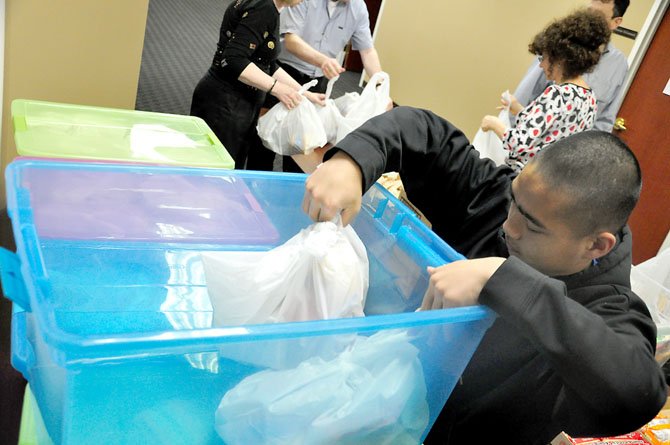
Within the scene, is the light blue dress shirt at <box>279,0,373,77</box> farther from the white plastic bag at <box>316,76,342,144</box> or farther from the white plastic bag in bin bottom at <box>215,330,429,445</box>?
the white plastic bag in bin bottom at <box>215,330,429,445</box>

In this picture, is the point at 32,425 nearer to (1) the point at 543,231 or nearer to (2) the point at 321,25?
(1) the point at 543,231

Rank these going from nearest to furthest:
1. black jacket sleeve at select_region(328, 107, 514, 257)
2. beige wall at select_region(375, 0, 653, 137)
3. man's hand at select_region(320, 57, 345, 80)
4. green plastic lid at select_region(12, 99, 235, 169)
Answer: black jacket sleeve at select_region(328, 107, 514, 257) < green plastic lid at select_region(12, 99, 235, 169) < man's hand at select_region(320, 57, 345, 80) < beige wall at select_region(375, 0, 653, 137)

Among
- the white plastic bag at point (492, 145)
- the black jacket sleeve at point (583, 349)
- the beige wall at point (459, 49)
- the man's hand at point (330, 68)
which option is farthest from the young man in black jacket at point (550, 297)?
the beige wall at point (459, 49)

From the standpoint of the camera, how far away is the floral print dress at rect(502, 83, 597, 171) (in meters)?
1.67

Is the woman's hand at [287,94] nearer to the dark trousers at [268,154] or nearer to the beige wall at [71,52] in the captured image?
the dark trousers at [268,154]

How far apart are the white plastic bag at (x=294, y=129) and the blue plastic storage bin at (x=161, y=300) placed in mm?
944

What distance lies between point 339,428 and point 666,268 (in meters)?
1.63

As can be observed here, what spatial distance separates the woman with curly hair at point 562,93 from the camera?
167 centimetres

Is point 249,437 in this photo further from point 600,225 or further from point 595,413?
point 600,225

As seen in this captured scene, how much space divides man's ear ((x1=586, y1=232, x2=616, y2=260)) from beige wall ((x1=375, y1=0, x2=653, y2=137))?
341cm

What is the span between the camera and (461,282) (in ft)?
1.83

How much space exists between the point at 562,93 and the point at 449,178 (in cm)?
97

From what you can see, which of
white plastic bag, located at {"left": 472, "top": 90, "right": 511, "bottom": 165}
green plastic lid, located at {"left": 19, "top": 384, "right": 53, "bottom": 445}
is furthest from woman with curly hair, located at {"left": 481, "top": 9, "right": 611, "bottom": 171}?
green plastic lid, located at {"left": 19, "top": 384, "right": 53, "bottom": 445}

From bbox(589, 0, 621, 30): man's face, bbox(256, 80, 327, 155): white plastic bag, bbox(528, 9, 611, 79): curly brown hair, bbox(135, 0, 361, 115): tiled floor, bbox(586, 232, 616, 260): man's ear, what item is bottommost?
bbox(135, 0, 361, 115): tiled floor
